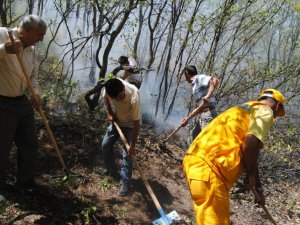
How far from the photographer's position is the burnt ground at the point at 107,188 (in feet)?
12.2

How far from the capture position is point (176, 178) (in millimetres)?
5668

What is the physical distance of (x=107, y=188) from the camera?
4590 millimetres

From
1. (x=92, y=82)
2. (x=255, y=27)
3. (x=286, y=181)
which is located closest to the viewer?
(x=286, y=181)

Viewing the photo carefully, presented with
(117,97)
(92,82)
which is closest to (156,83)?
(92,82)

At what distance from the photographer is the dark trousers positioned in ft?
11.1

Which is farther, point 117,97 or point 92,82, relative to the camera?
point 92,82

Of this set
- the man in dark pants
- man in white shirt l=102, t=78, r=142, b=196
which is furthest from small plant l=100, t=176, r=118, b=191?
the man in dark pants

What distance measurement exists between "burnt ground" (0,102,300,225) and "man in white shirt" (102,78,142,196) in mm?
241

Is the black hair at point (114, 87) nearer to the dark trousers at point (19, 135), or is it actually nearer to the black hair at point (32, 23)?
the dark trousers at point (19, 135)

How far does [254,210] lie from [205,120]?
5.60 feet

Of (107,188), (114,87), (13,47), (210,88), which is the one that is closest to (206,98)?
(210,88)

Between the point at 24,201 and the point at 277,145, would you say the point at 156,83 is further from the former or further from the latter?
the point at 24,201

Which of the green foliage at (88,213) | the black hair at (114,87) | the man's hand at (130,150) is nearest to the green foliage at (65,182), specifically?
the green foliage at (88,213)

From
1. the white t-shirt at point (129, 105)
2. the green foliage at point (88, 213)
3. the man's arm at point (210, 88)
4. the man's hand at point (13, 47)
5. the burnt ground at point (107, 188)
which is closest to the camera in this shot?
the man's hand at point (13, 47)
